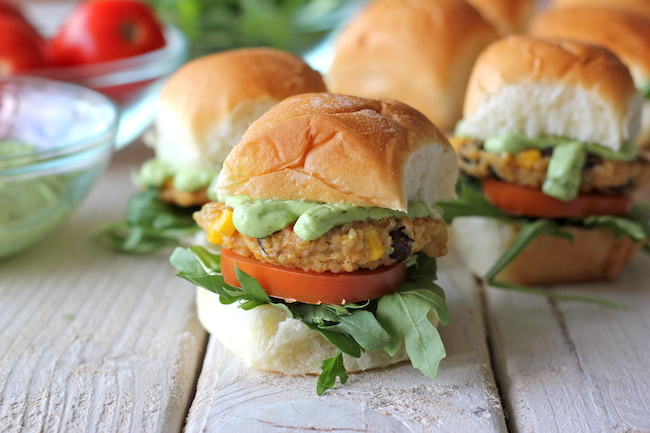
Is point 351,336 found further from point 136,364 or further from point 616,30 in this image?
point 616,30

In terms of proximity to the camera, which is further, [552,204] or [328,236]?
[552,204]

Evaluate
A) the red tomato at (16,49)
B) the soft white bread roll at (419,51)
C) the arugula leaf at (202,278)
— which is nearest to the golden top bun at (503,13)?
the soft white bread roll at (419,51)

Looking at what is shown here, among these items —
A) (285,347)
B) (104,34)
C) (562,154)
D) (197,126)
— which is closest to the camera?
(285,347)

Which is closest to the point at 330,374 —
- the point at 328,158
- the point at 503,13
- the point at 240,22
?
the point at 328,158

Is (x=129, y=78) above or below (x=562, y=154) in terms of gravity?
below

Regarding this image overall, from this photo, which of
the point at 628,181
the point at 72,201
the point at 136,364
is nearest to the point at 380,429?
the point at 136,364

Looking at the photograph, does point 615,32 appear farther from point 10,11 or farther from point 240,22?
point 10,11

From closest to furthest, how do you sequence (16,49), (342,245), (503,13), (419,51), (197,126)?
(342,245) < (197,126) < (16,49) < (419,51) < (503,13)

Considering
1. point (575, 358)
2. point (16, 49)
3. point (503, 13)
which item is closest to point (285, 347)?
point (575, 358)

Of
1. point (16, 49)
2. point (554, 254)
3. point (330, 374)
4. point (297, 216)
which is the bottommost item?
point (554, 254)
